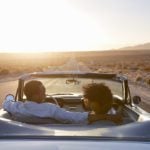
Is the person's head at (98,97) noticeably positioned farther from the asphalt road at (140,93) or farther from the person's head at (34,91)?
the asphalt road at (140,93)

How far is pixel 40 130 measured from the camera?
11.8 feet

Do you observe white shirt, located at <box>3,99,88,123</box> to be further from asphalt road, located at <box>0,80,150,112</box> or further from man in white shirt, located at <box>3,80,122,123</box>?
asphalt road, located at <box>0,80,150,112</box>

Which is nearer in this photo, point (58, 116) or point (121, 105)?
point (58, 116)

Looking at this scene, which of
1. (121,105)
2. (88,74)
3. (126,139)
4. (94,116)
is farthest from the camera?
(121,105)

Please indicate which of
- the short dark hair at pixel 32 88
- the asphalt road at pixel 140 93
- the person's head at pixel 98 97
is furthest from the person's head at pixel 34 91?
the asphalt road at pixel 140 93

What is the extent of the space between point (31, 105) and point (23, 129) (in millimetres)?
915

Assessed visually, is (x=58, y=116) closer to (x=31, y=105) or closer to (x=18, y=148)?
(x=31, y=105)

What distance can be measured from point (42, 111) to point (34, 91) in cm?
28

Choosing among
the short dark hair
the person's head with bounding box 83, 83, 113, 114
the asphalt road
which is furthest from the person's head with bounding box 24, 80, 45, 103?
the asphalt road

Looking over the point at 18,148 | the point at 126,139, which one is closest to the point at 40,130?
the point at 18,148

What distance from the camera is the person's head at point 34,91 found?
4613mm

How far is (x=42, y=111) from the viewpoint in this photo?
14.7 feet

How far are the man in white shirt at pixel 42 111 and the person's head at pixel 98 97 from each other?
0.17 m

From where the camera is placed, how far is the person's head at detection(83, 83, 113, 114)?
179 inches
